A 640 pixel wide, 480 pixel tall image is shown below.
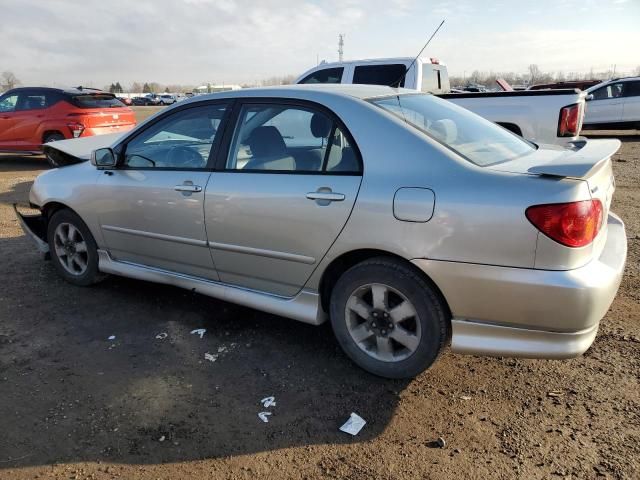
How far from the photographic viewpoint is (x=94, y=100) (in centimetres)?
1144

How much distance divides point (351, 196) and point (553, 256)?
110 cm

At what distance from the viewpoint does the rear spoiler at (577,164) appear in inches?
98.7

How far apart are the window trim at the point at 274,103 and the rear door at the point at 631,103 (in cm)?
1578

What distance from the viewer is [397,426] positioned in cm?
269

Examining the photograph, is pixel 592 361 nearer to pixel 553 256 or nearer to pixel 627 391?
pixel 627 391

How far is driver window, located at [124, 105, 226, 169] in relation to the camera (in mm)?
3674

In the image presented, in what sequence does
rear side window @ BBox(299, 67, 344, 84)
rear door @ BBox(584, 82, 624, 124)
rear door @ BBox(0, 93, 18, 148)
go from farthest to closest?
rear door @ BBox(584, 82, 624, 124)
rear door @ BBox(0, 93, 18, 148)
rear side window @ BBox(299, 67, 344, 84)

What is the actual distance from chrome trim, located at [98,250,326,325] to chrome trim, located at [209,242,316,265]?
22 cm

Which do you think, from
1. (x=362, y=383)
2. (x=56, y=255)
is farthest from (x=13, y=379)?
(x=362, y=383)

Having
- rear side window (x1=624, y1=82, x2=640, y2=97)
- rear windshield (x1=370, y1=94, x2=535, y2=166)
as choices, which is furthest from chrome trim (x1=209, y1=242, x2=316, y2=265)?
rear side window (x1=624, y1=82, x2=640, y2=97)

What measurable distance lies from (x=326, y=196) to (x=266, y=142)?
0.75 m

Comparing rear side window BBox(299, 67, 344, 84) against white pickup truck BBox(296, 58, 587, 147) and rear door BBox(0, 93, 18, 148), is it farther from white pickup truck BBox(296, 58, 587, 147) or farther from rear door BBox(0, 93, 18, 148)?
rear door BBox(0, 93, 18, 148)

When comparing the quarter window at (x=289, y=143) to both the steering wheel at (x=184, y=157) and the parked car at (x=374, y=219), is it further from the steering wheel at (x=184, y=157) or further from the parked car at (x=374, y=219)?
the steering wheel at (x=184, y=157)

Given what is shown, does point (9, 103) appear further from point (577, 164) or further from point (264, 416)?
point (577, 164)
